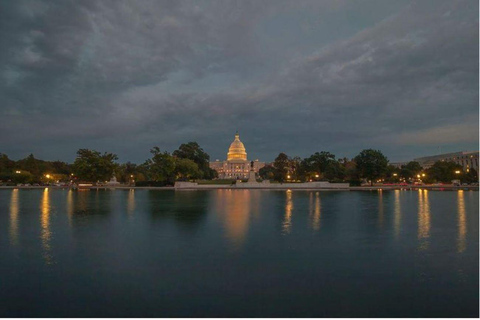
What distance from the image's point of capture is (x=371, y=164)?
2928 inches

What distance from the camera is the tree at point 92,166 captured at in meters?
74.5

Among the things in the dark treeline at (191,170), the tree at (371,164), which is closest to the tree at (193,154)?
the dark treeline at (191,170)

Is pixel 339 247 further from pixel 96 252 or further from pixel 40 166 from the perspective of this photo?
pixel 40 166

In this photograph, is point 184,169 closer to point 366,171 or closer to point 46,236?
point 366,171

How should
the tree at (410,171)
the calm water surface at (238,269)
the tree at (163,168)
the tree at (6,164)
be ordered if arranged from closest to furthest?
the calm water surface at (238,269) < the tree at (163,168) < the tree at (6,164) < the tree at (410,171)

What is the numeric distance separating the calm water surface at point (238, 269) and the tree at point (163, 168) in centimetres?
5066

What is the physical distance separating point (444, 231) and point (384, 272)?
8.57 m

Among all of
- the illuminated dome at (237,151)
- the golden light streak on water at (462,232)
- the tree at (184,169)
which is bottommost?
the golden light streak on water at (462,232)

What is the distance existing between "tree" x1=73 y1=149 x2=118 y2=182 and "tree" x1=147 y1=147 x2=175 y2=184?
9.87 metres

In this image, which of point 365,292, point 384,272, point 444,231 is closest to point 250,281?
point 365,292

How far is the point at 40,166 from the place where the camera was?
324 feet

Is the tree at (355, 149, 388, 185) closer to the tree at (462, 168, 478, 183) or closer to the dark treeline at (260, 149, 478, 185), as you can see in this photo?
the dark treeline at (260, 149, 478, 185)

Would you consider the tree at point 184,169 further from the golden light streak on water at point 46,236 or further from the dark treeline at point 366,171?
the golden light streak on water at point 46,236

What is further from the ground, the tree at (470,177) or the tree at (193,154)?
the tree at (193,154)
